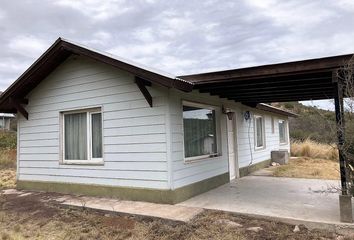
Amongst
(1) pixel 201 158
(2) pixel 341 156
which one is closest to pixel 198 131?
(1) pixel 201 158

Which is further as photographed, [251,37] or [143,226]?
[251,37]

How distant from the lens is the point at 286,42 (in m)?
12.7

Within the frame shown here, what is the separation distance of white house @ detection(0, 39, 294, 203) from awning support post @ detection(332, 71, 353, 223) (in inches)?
96.2

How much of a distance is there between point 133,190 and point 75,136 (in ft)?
7.43

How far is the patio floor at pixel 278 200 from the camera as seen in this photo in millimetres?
5323

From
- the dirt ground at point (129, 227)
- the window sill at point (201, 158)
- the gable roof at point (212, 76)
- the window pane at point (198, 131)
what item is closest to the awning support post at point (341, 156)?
the gable roof at point (212, 76)

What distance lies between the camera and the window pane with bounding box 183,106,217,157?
7.18 meters

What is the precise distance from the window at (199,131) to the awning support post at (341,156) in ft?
10.2

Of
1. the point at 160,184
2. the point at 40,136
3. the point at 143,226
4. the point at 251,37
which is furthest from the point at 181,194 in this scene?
the point at 251,37

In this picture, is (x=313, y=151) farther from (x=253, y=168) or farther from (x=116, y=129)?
(x=116, y=129)

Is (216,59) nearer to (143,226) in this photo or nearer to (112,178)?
(112,178)

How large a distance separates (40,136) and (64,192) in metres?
1.72

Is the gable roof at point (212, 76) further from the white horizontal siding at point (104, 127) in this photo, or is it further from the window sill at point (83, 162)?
the window sill at point (83, 162)

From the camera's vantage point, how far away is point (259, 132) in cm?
1272
